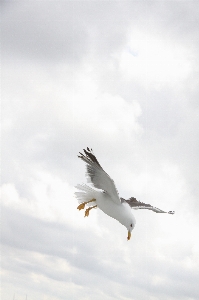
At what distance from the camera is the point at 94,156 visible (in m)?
22.1

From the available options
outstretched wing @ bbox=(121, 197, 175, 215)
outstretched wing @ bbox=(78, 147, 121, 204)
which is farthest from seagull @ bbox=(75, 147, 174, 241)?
outstretched wing @ bbox=(121, 197, 175, 215)

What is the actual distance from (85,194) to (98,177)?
6.40ft

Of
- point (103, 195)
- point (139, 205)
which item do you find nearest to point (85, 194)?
point (103, 195)

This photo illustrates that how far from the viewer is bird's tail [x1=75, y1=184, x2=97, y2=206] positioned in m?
23.8

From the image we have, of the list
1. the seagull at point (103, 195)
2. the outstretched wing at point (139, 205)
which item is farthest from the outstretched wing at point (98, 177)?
the outstretched wing at point (139, 205)

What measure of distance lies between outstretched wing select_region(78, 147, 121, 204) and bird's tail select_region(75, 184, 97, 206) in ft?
2.59

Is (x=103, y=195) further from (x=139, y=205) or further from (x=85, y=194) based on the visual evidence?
(x=139, y=205)

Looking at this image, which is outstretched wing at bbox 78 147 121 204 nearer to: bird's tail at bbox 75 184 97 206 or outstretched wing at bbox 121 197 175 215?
bird's tail at bbox 75 184 97 206

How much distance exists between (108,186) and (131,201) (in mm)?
4718

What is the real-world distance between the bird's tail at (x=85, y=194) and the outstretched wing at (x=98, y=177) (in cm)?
79

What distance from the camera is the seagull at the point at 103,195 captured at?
22203 millimetres

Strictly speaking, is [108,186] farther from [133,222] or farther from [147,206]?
[147,206]

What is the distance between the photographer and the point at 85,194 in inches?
947

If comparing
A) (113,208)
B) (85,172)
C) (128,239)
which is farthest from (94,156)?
(128,239)
